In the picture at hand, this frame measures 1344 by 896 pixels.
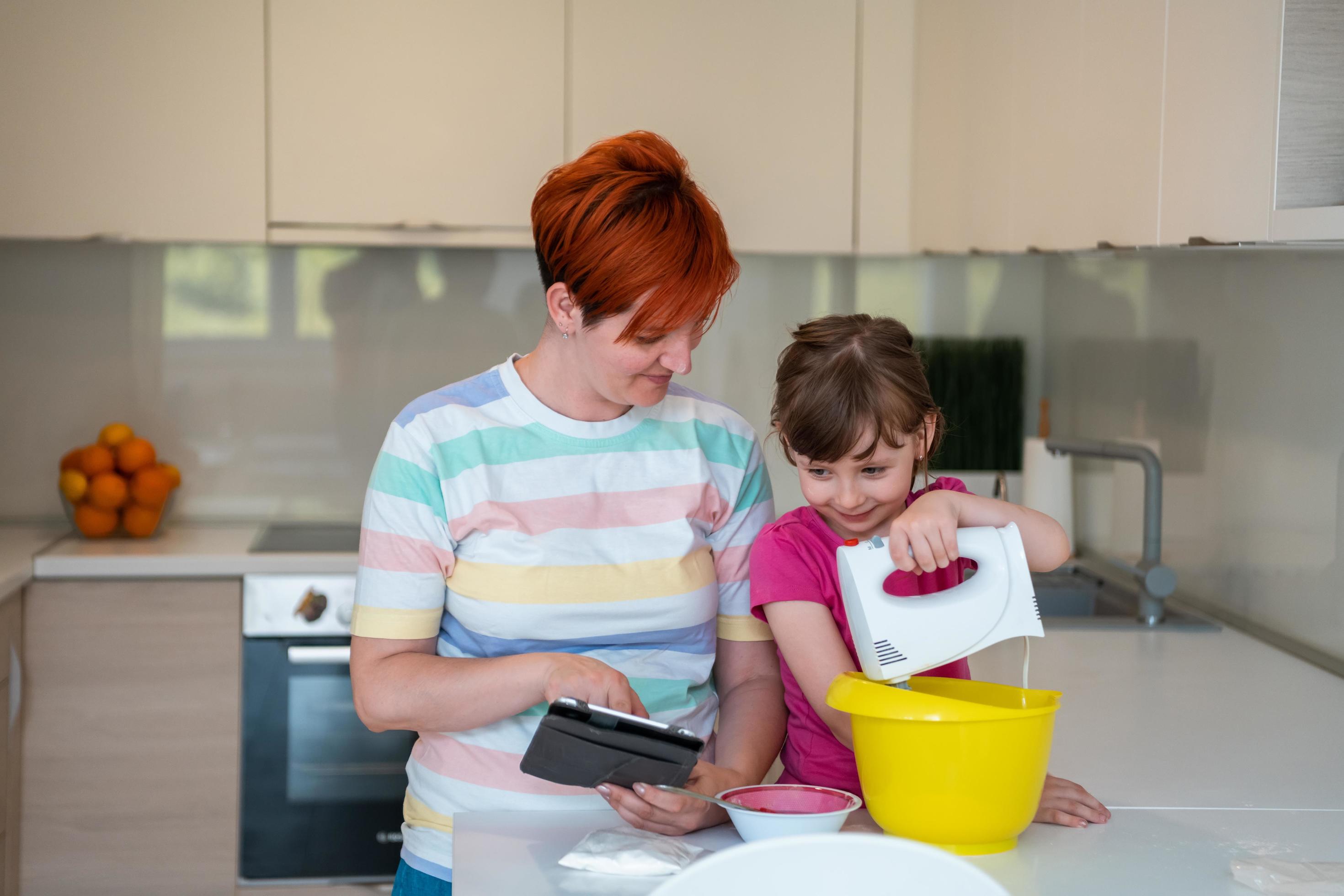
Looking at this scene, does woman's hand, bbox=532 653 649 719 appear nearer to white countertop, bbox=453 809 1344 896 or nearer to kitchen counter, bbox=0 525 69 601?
white countertop, bbox=453 809 1344 896

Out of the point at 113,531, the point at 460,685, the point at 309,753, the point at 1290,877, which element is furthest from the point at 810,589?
the point at 113,531

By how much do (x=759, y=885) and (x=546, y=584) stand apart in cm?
68

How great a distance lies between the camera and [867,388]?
1247mm

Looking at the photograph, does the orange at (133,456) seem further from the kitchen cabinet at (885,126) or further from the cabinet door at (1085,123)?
the cabinet door at (1085,123)

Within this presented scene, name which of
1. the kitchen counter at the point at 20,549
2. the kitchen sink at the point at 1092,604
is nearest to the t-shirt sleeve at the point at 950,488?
the kitchen sink at the point at 1092,604

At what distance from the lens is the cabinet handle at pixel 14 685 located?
2375 millimetres

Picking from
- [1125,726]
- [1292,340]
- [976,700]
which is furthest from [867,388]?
[1292,340]

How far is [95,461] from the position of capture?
2.71m

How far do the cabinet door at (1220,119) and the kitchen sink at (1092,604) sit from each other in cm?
73

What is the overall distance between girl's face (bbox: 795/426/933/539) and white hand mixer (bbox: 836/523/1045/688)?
196 mm

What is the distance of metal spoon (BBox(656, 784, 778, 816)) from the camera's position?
3.33ft

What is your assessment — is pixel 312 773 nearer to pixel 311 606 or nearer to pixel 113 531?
pixel 311 606

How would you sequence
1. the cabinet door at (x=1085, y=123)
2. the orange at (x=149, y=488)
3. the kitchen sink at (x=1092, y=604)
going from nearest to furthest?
the cabinet door at (x=1085, y=123) < the kitchen sink at (x=1092, y=604) < the orange at (x=149, y=488)

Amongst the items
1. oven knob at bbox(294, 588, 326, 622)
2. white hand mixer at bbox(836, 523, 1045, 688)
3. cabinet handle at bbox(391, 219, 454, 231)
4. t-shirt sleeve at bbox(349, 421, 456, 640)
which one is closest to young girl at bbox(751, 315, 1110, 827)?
white hand mixer at bbox(836, 523, 1045, 688)
